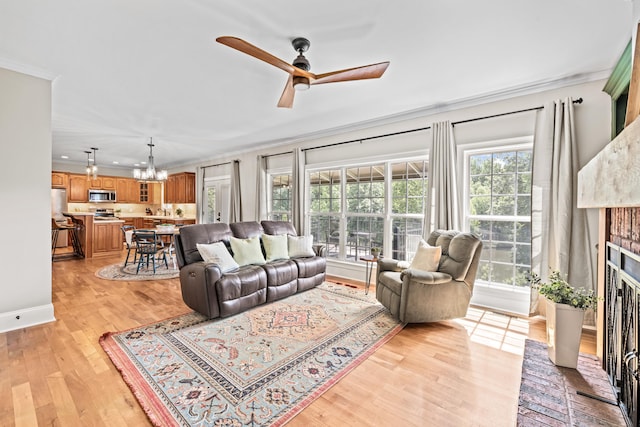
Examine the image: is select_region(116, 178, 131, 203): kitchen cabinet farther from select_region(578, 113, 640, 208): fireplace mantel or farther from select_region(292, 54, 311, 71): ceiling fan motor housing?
select_region(578, 113, 640, 208): fireplace mantel

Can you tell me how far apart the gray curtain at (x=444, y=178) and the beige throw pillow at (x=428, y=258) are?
61 cm

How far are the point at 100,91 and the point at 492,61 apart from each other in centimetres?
449

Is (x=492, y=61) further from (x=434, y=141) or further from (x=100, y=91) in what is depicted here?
(x=100, y=91)

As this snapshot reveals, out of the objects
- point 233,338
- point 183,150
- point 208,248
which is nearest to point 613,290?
point 233,338

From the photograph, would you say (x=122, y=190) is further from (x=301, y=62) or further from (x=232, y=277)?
(x=301, y=62)

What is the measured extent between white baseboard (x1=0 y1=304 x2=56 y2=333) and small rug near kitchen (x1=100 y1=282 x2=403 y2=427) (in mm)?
977

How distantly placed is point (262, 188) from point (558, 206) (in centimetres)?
512

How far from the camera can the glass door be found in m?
7.80

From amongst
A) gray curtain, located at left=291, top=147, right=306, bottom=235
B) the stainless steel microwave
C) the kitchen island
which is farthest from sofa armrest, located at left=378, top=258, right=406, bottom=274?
the stainless steel microwave

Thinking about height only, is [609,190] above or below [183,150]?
below

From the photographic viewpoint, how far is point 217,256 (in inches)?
134

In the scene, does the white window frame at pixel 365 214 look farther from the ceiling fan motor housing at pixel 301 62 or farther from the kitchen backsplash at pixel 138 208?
the kitchen backsplash at pixel 138 208

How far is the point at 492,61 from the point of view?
2770 mm

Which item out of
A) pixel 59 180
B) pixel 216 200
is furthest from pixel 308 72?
pixel 59 180
